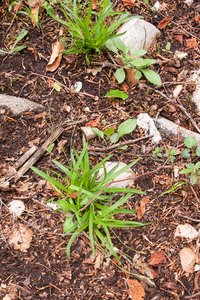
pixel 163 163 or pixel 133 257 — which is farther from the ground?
pixel 163 163

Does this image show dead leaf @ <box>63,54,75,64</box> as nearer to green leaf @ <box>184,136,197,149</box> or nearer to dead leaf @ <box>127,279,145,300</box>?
green leaf @ <box>184,136,197,149</box>

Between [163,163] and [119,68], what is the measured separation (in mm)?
982

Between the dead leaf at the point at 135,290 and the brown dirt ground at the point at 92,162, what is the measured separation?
0.04 metres

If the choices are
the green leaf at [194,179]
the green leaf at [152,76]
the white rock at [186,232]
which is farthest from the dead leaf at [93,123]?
the white rock at [186,232]

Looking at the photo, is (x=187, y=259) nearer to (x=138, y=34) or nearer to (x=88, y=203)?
(x=88, y=203)

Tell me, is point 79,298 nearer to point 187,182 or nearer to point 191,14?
point 187,182

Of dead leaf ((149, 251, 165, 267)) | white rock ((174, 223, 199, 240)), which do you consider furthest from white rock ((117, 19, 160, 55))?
dead leaf ((149, 251, 165, 267))

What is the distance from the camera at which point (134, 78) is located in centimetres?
211

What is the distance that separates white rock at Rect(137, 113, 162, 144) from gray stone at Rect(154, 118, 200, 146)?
0.24ft

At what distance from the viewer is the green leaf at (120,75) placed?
2025 millimetres

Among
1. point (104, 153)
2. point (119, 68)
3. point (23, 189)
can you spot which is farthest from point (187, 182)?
point (23, 189)

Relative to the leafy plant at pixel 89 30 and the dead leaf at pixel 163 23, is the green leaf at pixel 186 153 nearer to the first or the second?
the leafy plant at pixel 89 30

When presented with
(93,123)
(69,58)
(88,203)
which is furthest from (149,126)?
(69,58)

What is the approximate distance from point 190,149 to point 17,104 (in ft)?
5.34
